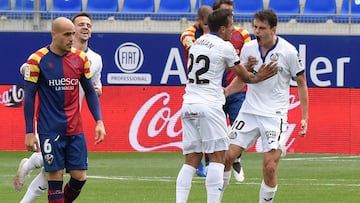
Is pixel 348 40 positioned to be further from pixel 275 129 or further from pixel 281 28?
pixel 275 129

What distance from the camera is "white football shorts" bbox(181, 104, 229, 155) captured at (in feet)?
34.1

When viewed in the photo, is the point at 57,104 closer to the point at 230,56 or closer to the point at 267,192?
the point at 230,56

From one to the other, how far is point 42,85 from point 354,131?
36.0 ft

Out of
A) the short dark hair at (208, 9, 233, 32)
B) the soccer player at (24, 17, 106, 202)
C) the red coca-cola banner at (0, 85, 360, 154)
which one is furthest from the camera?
the red coca-cola banner at (0, 85, 360, 154)

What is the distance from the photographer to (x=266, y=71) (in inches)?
424

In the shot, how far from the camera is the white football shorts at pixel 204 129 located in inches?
410

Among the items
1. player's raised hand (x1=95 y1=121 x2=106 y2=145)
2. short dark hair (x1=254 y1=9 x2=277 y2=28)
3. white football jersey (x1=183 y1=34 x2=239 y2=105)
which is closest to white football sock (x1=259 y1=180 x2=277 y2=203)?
white football jersey (x1=183 y1=34 x2=239 y2=105)

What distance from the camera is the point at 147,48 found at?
20.0 m

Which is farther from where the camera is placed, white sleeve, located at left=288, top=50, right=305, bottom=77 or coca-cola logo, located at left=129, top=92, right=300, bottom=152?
coca-cola logo, located at left=129, top=92, right=300, bottom=152

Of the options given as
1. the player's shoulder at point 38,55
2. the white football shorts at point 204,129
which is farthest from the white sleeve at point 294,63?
the player's shoulder at point 38,55

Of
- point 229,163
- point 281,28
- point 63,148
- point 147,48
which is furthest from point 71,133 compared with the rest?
point 281,28

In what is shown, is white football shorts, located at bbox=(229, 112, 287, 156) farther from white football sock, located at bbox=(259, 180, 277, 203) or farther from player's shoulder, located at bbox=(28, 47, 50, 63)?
player's shoulder, located at bbox=(28, 47, 50, 63)

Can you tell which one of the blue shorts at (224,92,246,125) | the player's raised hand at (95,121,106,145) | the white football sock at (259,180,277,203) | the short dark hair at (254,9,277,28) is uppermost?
the short dark hair at (254,9,277,28)

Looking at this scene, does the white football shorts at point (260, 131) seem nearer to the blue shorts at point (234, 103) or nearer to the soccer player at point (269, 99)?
the soccer player at point (269, 99)
